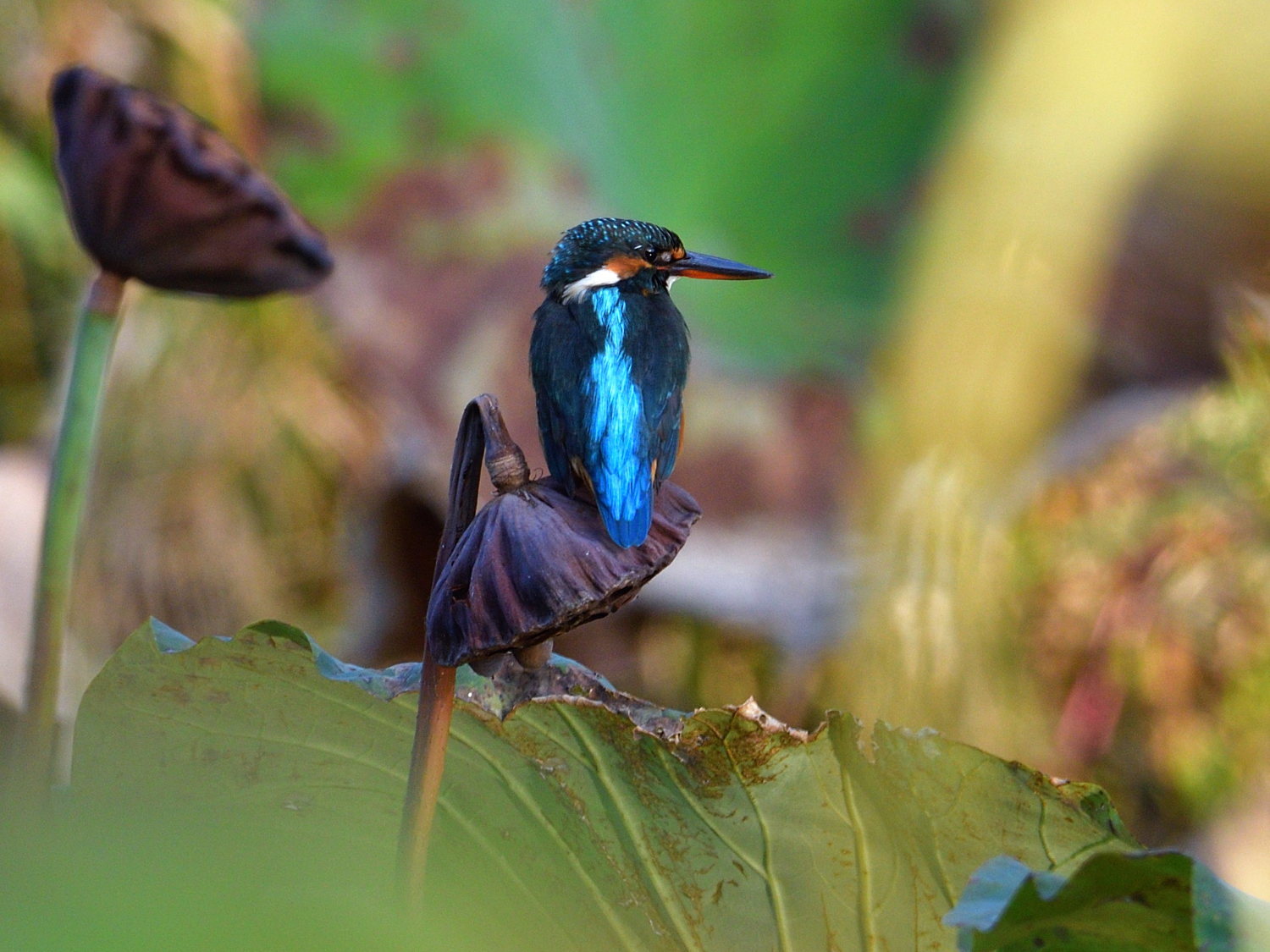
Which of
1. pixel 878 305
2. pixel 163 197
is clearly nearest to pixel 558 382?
pixel 163 197

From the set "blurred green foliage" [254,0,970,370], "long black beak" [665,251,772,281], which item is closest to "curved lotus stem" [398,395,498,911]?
"long black beak" [665,251,772,281]

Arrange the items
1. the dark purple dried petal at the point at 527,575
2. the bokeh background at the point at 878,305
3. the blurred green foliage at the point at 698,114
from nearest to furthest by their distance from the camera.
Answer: the dark purple dried petal at the point at 527,575 < the bokeh background at the point at 878,305 < the blurred green foliage at the point at 698,114

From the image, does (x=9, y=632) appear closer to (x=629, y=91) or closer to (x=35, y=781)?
(x=35, y=781)

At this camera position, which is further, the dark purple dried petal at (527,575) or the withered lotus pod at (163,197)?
the withered lotus pod at (163,197)

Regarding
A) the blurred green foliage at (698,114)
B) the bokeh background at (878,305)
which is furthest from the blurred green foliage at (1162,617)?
the blurred green foliage at (698,114)

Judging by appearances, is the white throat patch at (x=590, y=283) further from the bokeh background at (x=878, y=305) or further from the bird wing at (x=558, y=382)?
the bokeh background at (x=878, y=305)

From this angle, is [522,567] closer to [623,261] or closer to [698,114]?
[623,261]

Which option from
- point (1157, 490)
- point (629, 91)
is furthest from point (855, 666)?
point (629, 91)

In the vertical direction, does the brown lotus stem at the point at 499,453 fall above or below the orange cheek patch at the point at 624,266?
below
